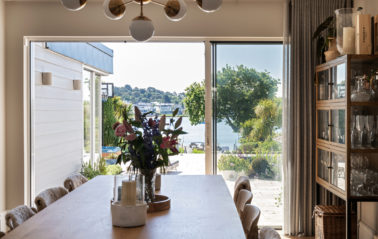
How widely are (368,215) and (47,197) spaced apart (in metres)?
3.00

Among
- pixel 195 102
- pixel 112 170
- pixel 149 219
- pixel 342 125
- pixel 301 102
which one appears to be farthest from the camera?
pixel 112 170

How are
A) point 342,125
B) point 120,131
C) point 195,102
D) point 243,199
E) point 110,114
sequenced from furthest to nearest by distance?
point 110,114
point 195,102
point 342,125
point 243,199
point 120,131

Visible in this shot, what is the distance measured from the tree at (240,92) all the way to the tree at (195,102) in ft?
0.65

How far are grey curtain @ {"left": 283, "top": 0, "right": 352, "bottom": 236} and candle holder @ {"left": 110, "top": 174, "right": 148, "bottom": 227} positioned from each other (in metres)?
2.82

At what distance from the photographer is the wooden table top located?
6.39 ft

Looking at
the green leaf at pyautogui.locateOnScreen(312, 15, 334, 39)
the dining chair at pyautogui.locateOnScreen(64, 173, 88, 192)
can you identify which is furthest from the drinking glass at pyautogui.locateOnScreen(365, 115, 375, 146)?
the dining chair at pyautogui.locateOnScreen(64, 173, 88, 192)

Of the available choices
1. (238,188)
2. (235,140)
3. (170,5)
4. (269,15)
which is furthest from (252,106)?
(170,5)

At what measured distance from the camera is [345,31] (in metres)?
3.61

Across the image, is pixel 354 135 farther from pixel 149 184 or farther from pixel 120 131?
pixel 120 131

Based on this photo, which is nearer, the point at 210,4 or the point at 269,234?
the point at 269,234

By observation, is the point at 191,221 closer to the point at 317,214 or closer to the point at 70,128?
the point at 317,214

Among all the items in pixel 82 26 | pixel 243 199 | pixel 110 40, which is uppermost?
pixel 82 26

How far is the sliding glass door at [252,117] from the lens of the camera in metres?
4.89

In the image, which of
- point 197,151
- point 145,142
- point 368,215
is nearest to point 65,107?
point 197,151
